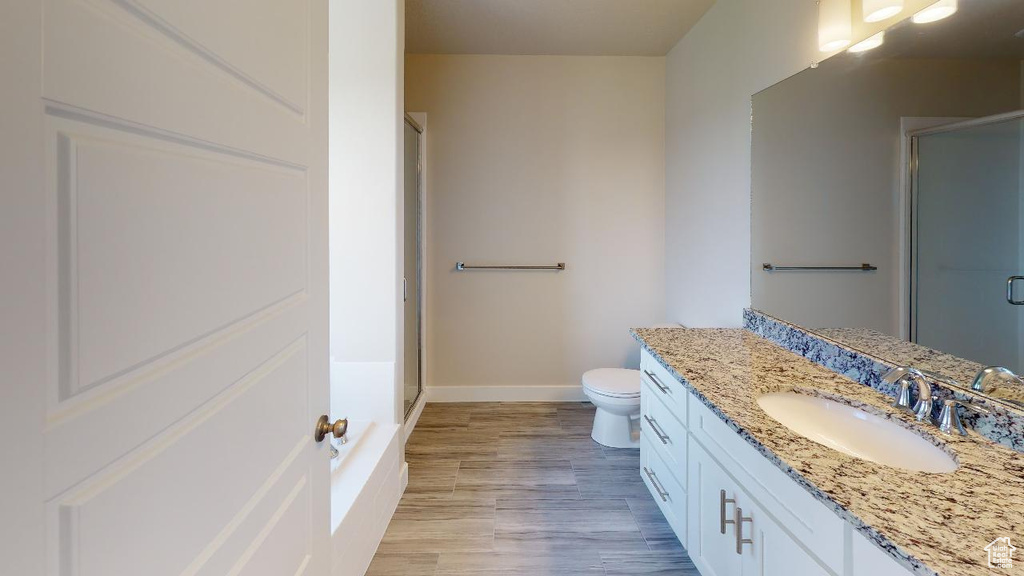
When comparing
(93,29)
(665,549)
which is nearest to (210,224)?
(93,29)

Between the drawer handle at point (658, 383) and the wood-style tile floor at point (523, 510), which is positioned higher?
the drawer handle at point (658, 383)

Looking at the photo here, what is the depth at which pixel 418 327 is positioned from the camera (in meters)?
3.51

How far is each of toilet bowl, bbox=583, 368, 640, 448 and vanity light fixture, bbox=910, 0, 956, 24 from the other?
196 centimetres

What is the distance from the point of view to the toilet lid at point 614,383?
9.24 ft

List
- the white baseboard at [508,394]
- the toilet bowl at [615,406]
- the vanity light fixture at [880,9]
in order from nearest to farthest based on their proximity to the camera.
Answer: the vanity light fixture at [880,9] < the toilet bowl at [615,406] < the white baseboard at [508,394]

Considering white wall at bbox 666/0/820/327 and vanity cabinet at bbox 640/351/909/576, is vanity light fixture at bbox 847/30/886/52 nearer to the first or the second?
white wall at bbox 666/0/820/327

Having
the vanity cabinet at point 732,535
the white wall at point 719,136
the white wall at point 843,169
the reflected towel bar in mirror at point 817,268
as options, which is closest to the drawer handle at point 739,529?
the vanity cabinet at point 732,535

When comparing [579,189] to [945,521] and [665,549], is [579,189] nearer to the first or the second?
[665,549]

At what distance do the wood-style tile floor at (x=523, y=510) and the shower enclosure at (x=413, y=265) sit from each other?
35cm

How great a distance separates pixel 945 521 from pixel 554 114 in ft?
10.5

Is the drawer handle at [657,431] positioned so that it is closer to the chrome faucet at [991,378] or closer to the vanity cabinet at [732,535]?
the vanity cabinet at [732,535]

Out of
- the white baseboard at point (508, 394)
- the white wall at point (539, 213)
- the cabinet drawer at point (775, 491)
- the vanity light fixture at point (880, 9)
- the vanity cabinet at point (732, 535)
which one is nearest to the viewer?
the cabinet drawer at point (775, 491)

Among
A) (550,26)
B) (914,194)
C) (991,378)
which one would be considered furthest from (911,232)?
(550,26)

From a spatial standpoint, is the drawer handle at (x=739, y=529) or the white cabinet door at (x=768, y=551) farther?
the drawer handle at (x=739, y=529)
